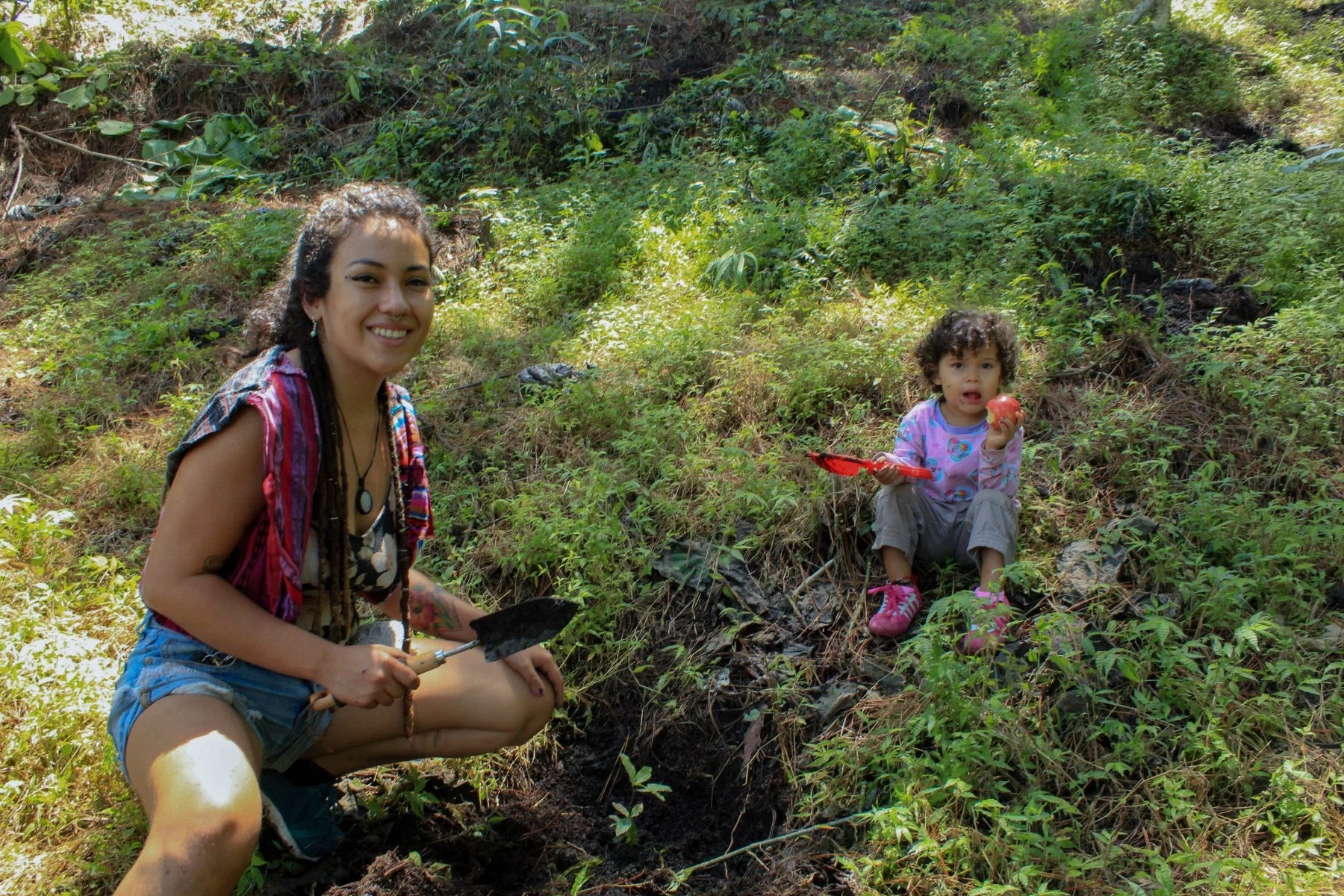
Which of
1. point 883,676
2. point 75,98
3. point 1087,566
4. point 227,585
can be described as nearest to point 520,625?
point 227,585

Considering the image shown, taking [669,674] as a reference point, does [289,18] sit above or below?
above

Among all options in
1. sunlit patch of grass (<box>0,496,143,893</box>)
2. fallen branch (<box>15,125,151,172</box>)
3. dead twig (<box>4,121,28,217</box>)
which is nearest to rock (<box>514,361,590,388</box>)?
sunlit patch of grass (<box>0,496,143,893</box>)

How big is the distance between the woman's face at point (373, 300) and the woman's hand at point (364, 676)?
62 cm

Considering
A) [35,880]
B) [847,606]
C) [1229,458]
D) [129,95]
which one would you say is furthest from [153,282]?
[1229,458]

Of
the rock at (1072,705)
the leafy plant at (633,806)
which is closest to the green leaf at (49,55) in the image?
the leafy plant at (633,806)

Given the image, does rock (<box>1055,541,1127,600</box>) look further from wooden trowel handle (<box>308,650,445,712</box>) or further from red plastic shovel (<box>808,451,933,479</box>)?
wooden trowel handle (<box>308,650,445,712</box>)

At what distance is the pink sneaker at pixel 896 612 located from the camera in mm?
2910

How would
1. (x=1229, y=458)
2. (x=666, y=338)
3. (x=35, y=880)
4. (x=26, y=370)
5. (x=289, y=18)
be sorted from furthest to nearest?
1. (x=289, y=18)
2. (x=26, y=370)
3. (x=666, y=338)
4. (x=1229, y=458)
5. (x=35, y=880)

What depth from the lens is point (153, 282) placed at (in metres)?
5.62

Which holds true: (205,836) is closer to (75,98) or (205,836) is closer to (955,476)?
(955,476)

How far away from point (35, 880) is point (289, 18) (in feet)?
27.4

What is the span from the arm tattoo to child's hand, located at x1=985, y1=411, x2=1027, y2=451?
1669 mm

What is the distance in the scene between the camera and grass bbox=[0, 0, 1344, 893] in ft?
7.74

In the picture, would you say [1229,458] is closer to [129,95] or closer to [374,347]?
[374,347]
